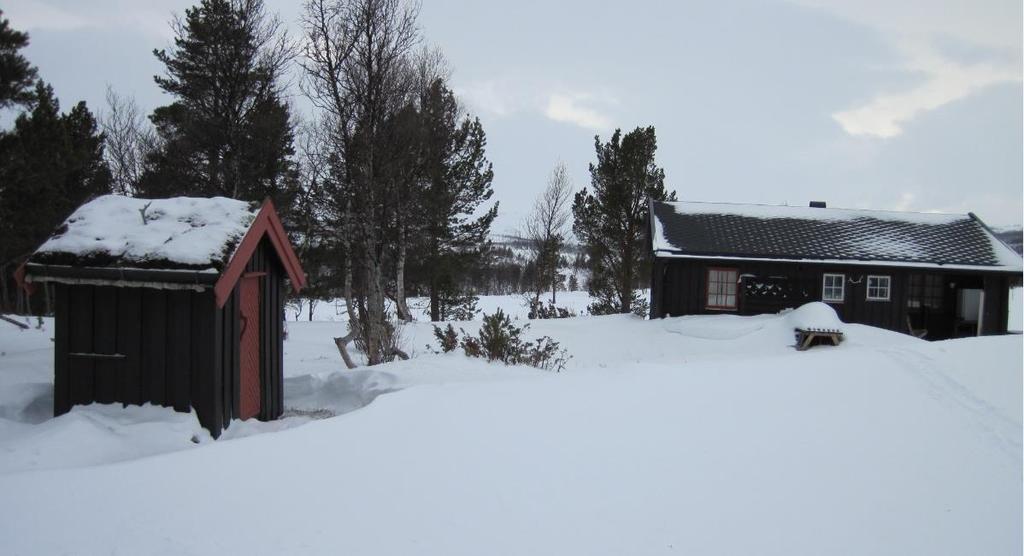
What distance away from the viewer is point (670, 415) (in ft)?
18.9

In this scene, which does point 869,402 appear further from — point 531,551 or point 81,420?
point 81,420

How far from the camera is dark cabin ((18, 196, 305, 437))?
5.76m

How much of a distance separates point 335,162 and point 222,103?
4276mm

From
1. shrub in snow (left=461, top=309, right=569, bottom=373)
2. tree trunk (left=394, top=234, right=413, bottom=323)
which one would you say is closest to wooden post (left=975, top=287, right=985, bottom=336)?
shrub in snow (left=461, top=309, right=569, bottom=373)

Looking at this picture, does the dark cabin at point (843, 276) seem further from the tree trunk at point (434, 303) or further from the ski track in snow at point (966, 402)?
the ski track in snow at point (966, 402)

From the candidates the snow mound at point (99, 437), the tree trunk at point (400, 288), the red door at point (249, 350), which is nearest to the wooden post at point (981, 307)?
the tree trunk at point (400, 288)

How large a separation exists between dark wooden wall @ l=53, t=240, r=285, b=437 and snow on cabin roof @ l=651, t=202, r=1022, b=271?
13.7 m

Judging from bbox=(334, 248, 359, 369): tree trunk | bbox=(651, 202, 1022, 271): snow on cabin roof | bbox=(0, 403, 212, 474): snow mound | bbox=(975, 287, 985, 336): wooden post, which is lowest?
bbox=(0, 403, 212, 474): snow mound

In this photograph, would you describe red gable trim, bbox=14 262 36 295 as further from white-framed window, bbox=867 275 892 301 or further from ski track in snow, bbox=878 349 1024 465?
white-framed window, bbox=867 275 892 301

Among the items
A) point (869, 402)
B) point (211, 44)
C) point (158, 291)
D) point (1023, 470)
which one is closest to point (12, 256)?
point (211, 44)

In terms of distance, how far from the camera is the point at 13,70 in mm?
8203

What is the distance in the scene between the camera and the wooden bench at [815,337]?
45.5ft

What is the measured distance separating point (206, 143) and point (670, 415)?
14.2 m

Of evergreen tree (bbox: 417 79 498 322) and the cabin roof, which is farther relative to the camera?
evergreen tree (bbox: 417 79 498 322)
